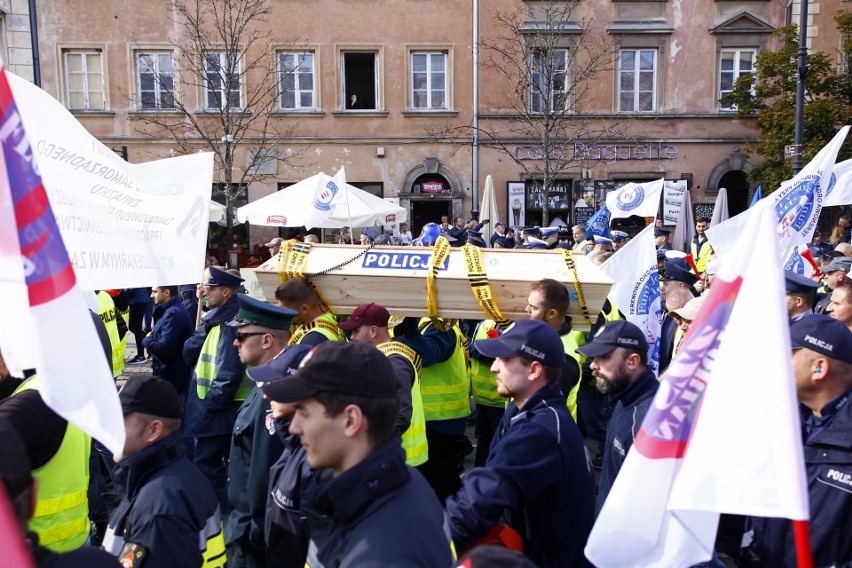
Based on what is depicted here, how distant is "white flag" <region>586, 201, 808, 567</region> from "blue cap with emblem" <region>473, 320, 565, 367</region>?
38.8 inches

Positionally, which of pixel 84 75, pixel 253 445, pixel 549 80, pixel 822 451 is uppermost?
pixel 84 75

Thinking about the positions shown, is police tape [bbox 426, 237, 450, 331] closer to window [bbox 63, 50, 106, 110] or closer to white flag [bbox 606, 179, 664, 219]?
white flag [bbox 606, 179, 664, 219]

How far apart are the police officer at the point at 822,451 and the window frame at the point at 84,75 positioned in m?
22.3

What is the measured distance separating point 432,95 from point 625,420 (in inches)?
791

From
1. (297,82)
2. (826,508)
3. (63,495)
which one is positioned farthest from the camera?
(297,82)

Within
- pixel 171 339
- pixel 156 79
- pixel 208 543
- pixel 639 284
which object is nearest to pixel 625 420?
pixel 208 543

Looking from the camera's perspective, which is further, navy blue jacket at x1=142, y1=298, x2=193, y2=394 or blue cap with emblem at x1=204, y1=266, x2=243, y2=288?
navy blue jacket at x1=142, y1=298, x2=193, y2=394

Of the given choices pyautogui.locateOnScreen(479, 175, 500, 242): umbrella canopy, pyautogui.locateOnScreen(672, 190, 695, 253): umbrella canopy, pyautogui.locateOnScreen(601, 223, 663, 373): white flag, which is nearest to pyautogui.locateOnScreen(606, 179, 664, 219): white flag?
pyautogui.locateOnScreen(672, 190, 695, 253): umbrella canopy

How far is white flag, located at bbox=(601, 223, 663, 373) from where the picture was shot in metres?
6.88

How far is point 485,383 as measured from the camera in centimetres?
593

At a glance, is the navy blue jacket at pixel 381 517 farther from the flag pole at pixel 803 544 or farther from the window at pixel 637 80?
the window at pixel 637 80

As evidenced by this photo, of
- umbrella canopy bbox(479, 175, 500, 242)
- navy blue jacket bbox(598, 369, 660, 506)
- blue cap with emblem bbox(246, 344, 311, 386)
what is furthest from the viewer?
umbrella canopy bbox(479, 175, 500, 242)

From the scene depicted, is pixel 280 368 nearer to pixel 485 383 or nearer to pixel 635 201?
pixel 485 383

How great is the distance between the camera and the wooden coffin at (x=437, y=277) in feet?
15.3
